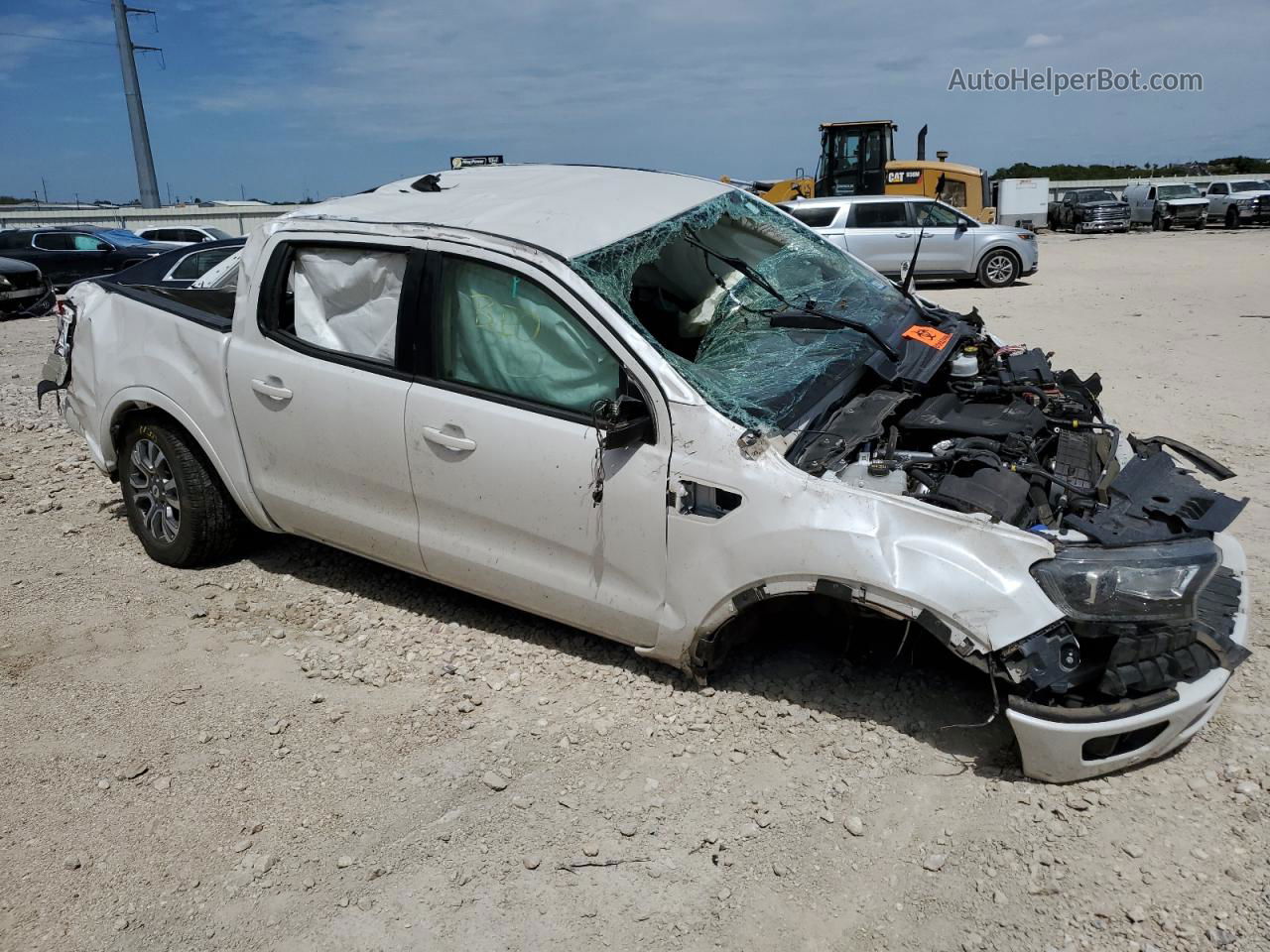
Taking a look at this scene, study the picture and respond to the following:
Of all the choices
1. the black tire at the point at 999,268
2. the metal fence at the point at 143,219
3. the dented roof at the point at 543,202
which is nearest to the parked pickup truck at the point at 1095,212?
the black tire at the point at 999,268

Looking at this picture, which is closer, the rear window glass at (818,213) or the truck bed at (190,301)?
the truck bed at (190,301)

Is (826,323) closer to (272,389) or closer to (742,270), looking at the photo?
(742,270)

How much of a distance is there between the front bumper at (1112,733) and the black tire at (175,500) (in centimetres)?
366

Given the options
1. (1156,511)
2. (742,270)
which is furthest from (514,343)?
(1156,511)

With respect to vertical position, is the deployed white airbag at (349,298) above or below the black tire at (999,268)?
above

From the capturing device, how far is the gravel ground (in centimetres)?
264

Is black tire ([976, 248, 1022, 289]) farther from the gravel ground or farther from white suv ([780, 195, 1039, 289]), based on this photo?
the gravel ground

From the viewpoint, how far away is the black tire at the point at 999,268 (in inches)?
695

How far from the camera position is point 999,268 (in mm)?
17734

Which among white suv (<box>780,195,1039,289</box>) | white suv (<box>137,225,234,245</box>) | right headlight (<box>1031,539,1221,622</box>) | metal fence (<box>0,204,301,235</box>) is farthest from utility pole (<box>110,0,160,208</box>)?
right headlight (<box>1031,539,1221,622</box>)

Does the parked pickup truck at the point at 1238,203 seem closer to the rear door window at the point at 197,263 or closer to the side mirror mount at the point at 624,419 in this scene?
the rear door window at the point at 197,263

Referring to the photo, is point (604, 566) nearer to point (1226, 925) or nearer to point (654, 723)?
point (654, 723)

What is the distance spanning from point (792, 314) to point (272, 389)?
222cm

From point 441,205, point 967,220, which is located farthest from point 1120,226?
point 441,205
